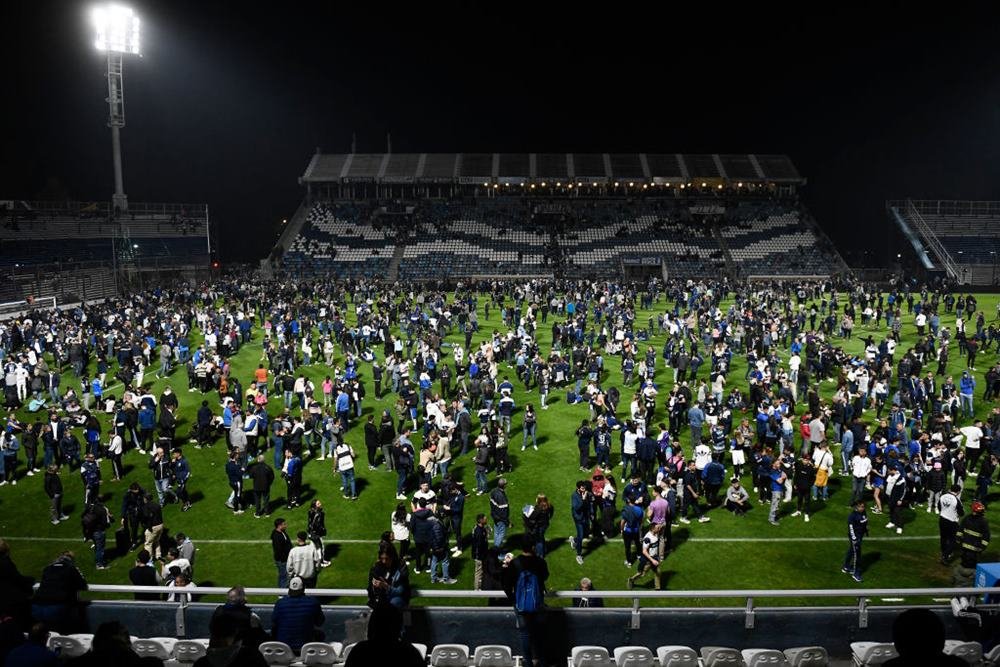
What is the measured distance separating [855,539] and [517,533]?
6.06 meters

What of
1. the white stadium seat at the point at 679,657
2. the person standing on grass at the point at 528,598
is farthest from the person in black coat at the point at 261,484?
the white stadium seat at the point at 679,657

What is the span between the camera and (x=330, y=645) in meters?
7.56

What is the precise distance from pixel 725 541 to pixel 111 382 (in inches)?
888

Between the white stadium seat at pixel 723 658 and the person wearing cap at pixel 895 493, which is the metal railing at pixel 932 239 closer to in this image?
the person wearing cap at pixel 895 493

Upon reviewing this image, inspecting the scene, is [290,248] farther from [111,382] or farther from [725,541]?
[725,541]

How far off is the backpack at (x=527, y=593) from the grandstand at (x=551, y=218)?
52.1 metres

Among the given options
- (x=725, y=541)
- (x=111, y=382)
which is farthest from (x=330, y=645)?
(x=111, y=382)

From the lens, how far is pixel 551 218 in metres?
71.6

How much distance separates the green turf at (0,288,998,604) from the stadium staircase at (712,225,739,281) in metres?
43.4

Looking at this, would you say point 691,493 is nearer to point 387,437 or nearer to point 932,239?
point 387,437

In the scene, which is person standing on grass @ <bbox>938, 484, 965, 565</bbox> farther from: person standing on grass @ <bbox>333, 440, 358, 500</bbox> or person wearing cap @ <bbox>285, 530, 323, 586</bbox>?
person standing on grass @ <bbox>333, 440, 358, 500</bbox>

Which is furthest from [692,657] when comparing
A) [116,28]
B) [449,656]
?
[116,28]

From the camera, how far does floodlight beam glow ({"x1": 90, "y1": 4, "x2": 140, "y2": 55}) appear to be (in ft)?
170

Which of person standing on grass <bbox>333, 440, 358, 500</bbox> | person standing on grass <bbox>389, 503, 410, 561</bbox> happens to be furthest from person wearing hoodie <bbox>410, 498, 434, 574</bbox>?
person standing on grass <bbox>333, 440, 358, 500</bbox>
